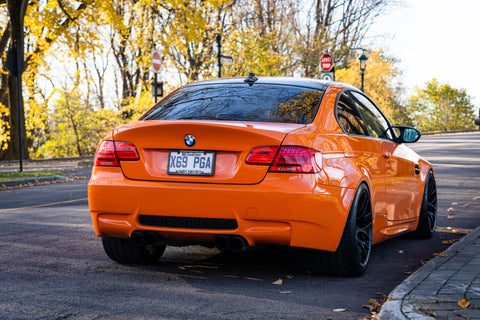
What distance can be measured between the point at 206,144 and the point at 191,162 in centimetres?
17

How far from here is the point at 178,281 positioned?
17.6 feet

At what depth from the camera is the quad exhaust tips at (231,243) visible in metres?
5.10

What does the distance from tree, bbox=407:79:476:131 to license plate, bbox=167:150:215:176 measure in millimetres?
80115

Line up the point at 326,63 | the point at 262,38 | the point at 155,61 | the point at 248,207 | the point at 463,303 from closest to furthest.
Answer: the point at 463,303
the point at 248,207
the point at 155,61
the point at 326,63
the point at 262,38

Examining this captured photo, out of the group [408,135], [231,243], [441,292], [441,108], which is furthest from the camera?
[441,108]

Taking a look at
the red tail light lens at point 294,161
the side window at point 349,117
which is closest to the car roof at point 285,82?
the side window at point 349,117

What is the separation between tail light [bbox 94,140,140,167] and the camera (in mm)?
5332

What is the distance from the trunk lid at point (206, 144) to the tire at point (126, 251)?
32.3 inches

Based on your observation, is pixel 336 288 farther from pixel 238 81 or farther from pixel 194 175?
pixel 238 81

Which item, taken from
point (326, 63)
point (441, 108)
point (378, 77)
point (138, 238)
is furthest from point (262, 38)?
point (441, 108)

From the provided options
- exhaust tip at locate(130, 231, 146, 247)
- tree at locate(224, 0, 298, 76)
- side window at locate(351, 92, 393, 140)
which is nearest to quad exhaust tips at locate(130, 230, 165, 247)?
exhaust tip at locate(130, 231, 146, 247)

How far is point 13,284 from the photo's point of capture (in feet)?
16.8

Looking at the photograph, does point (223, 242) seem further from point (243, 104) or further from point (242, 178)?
point (243, 104)

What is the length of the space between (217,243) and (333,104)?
1.55 metres
